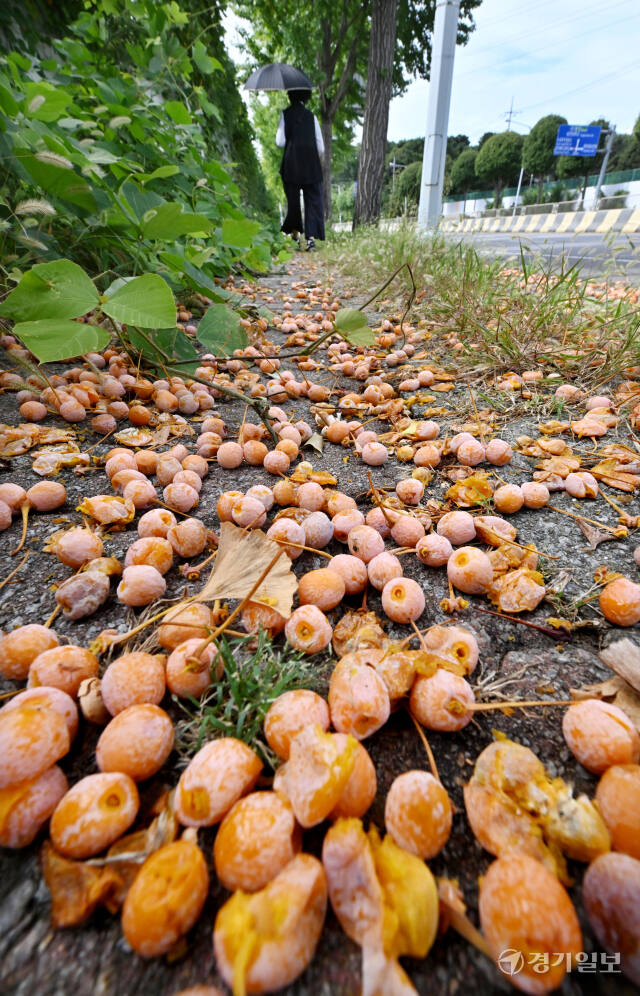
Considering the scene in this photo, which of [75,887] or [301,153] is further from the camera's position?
[301,153]

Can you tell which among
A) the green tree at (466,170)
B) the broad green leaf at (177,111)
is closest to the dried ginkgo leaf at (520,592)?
the broad green leaf at (177,111)

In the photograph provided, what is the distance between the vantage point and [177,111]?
110 inches

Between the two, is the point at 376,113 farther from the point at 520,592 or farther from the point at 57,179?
the point at 520,592

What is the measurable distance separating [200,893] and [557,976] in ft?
1.45

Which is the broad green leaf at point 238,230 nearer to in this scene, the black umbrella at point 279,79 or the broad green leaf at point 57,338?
the broad green leaf at point 57,338

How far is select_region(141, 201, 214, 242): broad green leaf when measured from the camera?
5.13ft

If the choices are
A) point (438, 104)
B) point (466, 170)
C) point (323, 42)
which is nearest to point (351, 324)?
point (438, 104)

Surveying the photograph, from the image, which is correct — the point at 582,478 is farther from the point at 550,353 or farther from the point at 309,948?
the point at 309,948

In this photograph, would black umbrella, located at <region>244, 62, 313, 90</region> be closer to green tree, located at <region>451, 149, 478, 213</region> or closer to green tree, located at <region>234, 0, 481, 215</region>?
green tree, located at <region>234, 0, 481, 215</region>

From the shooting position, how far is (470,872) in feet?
2.12

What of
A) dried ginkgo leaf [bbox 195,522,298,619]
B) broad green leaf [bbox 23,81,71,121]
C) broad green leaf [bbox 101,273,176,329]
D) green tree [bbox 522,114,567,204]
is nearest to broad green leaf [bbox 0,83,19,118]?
broad green leaf [bbox 23,81,71,121]

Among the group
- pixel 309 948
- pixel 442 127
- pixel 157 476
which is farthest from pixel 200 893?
pixel 442 127

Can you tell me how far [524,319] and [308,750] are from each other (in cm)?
255

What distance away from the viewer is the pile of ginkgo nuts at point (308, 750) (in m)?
0.55
